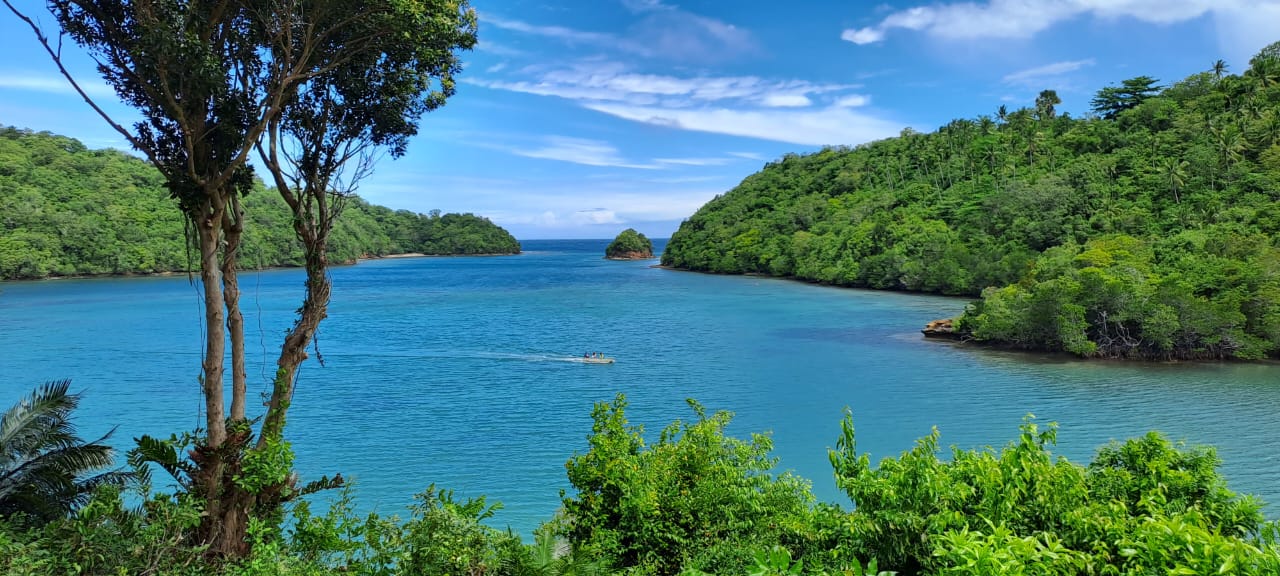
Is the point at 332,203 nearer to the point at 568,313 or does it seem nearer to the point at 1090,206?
the point at 568,313

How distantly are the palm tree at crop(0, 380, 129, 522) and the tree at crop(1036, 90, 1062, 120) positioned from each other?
107120 millimetres

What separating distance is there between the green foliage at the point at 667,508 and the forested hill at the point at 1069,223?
3012 cm

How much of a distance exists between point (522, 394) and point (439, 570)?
21.2m

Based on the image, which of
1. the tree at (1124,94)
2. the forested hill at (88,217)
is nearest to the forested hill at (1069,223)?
the tree at (1124,94)

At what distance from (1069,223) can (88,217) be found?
360ft

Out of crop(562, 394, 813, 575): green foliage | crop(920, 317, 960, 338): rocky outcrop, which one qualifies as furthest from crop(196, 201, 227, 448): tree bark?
crop(920, 317, 960, 338): rocky outcrop

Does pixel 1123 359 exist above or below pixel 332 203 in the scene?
below

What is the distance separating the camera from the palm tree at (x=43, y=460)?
844cm

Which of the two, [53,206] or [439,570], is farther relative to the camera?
[53,206]

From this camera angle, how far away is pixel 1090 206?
58.7 m

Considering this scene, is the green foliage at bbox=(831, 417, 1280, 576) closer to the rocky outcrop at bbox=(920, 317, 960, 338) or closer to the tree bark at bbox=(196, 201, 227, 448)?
the tree bark at bbox=(196, 201, 227, 448)

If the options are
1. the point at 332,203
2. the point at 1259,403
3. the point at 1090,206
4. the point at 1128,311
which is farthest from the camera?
the point at 1090,206

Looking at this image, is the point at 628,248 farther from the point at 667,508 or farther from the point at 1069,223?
the point at 667,508

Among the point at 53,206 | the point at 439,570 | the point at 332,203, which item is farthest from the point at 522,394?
the point at 53,206
